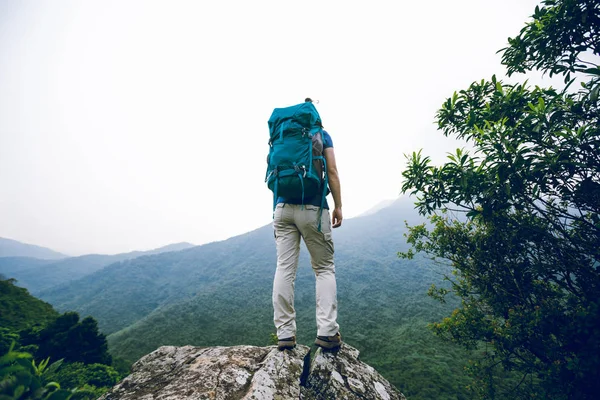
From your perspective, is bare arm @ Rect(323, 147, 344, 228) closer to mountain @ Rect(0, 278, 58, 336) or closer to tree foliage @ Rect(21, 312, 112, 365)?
tree foliage @ Rect(21, 312, 112, 365)

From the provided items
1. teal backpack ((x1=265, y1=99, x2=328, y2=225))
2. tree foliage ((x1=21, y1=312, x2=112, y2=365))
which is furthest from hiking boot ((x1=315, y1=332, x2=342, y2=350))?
tree foliage ((x1=21, y1=312, x2=112, y2=365))

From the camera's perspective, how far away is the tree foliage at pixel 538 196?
350 cm

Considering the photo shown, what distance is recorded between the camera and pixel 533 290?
5.12m

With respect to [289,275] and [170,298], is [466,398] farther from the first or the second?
[170,298]

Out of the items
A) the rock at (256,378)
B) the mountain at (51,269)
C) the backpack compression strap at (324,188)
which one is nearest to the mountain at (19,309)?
the rock at (256,378)

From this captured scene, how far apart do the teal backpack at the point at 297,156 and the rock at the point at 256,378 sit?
199cm

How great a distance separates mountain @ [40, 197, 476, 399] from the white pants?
20.5 ft

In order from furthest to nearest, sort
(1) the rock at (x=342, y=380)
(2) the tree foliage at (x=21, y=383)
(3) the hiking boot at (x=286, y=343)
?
(3) the hiking boot at (x=286, y=343)
(1) the rock at (x=342, y=380)
(2) the tree foliage at (x=21, y=383)

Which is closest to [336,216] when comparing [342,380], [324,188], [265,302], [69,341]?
[324,188]

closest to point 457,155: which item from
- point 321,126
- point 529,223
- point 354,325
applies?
point 529,223

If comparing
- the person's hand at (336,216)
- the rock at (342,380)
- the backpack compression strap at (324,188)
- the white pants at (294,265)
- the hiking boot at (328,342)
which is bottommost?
the rock at (342,380)

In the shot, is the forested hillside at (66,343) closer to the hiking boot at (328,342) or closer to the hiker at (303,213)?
the hiker at (303,213)

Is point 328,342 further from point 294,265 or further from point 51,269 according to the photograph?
point 51,269

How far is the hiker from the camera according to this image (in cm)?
312
